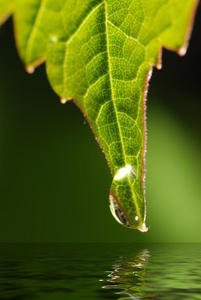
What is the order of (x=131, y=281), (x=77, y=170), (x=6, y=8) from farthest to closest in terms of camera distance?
(x=77, y=170), (x=131, y=281), (x=6, y=8)

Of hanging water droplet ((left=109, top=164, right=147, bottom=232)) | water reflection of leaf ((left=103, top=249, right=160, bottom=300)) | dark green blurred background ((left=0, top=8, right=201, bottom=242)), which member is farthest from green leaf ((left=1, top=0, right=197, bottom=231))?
dark green blurred background ((left=0, top=8, right=201, bottom=242))

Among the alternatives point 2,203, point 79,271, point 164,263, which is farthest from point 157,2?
point 2,203

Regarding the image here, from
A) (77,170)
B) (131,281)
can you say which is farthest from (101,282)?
(77,170)

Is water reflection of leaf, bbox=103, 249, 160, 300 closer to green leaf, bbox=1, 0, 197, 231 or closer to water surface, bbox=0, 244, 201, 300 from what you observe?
water surface, bbox=0, 244, 201, 300

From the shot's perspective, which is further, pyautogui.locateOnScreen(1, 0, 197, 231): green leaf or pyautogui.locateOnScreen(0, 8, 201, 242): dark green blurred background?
pyautogui.locateOnScreen(0, 8, 201, 242): dark green blurred background

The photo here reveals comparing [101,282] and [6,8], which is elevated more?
[6,8]

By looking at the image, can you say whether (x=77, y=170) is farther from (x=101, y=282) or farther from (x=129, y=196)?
(x=129, y=196)

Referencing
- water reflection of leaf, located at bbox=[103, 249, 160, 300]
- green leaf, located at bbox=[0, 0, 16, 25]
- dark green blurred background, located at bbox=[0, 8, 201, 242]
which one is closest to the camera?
green leaf, located at bbox=[0, 0, 16, 25]

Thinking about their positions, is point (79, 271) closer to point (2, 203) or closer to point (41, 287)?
point (41, 287)
